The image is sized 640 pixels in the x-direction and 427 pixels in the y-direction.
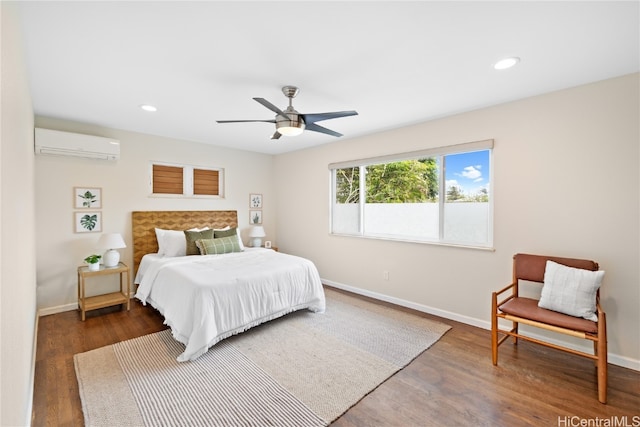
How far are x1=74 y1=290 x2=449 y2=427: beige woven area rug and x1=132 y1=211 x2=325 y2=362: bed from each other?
8.0 inches

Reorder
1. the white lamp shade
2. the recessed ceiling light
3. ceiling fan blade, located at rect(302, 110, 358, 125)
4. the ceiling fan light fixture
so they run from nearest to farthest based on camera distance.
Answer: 1. the recessed ceiling light
2. ceiling fan blade, located at rect(302, 110, 358, 125)
3. the ceiling fan light fixture
4. the white lamp shade

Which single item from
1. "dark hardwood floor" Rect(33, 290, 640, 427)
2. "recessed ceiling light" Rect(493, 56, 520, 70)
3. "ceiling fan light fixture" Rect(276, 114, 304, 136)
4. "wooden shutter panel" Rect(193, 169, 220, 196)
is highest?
→ "recessed ceiling light" Rect(493, 56, 520, 70)

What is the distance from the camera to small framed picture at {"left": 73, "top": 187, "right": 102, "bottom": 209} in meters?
3.60

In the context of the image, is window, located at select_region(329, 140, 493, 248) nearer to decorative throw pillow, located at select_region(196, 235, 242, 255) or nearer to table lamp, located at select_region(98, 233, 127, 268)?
decorative throw pillow, located at select_region(196, 235, 242, 255)

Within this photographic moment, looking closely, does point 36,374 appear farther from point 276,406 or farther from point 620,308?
point 620,308

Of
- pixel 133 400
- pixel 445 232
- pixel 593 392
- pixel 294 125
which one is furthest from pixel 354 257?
pixel 133 400

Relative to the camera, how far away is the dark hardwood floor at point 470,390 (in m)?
1.80

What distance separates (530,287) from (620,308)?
61 centimetres

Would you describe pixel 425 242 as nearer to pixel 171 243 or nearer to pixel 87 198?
pixel 171 243

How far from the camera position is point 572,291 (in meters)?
2.22

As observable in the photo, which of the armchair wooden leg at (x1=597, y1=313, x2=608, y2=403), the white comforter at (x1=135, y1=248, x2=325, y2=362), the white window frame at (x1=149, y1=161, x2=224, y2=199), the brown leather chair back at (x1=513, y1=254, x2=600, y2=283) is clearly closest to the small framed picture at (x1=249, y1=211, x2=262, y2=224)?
the white window frame at (x1=149, y1=161, x2=224, y2=199)

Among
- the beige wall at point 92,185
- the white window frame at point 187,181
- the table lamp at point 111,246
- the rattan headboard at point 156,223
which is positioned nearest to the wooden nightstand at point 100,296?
the table lamp at point 111,246

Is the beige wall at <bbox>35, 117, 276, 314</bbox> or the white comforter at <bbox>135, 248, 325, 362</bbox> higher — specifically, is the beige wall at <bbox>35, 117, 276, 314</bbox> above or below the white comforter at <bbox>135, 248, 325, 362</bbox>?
above

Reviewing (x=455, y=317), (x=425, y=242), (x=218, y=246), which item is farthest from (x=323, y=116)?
(x=455, y=317)
